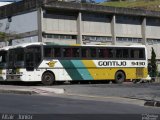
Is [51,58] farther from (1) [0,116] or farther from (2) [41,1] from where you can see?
(1) [0,116]

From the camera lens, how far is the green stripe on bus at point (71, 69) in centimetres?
3525

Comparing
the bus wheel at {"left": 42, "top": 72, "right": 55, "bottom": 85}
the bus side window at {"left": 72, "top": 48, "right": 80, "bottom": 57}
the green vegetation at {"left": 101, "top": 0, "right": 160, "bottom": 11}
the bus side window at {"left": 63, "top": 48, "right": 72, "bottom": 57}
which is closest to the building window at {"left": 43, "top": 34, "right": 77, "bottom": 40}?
the bus side window at {"left": 72, "top": 48, "right": 80, "bottom": 57}

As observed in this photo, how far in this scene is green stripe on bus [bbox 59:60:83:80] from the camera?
35.2 m

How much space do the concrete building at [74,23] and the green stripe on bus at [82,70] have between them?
13.4 metres

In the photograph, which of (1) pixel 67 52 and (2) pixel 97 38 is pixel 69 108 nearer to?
(1) pixel 67 52

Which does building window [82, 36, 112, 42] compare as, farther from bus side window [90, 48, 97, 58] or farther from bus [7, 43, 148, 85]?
bus side window [90, 48, 97, 58]

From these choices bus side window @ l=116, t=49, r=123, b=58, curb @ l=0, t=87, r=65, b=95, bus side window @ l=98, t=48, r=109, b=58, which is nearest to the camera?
Result: curb @ l=0, t=87, r=65, b=95

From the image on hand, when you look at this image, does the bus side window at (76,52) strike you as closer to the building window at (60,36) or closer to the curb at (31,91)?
the curb at (31,91)

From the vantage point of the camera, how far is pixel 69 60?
116 feet

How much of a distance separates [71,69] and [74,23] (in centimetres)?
1835

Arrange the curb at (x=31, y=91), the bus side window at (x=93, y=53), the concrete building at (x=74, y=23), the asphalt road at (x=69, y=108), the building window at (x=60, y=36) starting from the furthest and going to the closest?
the building window at (x=60, y=36) < the concrete building at (x=74, y=23) < the bus side window at (x=93, y=53) < the curb at (x=31, y=91) < the asphalt road at (x=69, y=108)

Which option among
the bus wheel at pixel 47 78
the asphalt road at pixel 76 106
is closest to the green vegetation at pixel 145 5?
the bus wheel at pixel 47 78

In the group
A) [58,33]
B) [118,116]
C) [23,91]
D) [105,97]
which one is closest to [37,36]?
[58,33]

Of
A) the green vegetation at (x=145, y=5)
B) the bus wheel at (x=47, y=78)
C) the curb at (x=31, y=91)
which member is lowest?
the curb at (x=31, y=91)
